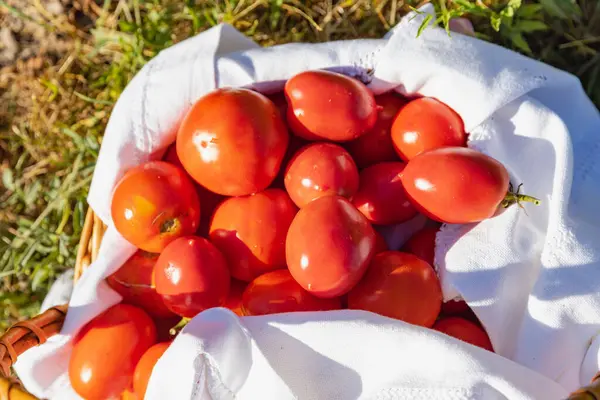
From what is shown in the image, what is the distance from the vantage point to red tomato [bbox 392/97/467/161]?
3.05ft

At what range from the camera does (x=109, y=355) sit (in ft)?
3.01

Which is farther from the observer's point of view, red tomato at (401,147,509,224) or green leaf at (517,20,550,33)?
green leaf at (517,20,550,33)

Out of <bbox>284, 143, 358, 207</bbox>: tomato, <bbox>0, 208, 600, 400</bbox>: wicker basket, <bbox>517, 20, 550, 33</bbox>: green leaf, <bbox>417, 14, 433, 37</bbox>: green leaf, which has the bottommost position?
<bbox>0, 208, 600, 400</bbox>: wicker basket

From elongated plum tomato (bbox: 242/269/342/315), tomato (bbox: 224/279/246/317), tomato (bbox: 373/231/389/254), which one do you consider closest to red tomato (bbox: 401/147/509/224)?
tomato (bbox: 373/231/389/254)

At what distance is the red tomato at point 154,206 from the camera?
0.91m

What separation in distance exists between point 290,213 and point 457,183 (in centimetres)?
24

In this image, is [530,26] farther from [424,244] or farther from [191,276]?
[191,276]

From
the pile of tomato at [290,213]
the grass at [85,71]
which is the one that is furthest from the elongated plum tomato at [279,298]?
the grass at [85,71]

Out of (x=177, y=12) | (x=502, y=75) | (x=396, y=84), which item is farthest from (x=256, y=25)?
(x=502, y=75)

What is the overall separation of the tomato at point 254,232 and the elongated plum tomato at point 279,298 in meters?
0.03

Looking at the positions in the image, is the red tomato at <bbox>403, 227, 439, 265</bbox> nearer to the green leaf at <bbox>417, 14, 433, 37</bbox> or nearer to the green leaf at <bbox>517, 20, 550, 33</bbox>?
the green leaf at <bbox>417, 14, 433, 37</bbox>

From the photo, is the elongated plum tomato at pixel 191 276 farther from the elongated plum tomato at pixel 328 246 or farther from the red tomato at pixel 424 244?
the red tomato at pixel 424 244

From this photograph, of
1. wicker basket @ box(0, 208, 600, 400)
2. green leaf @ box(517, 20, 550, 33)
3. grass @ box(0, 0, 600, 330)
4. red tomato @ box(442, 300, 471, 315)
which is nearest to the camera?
wicker basket @ box(0, 208, 600, 400)

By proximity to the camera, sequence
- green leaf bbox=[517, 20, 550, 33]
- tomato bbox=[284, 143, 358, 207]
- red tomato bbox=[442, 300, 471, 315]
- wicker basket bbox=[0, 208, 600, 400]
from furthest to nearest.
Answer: green leaf bbox=[517, 20, 550, 33], red tomato bbox=[442, 300, 471, 315], tomato bbox=[284, 143, 358, 207], wicker basket bbox=[0, 208, 600, 400]
